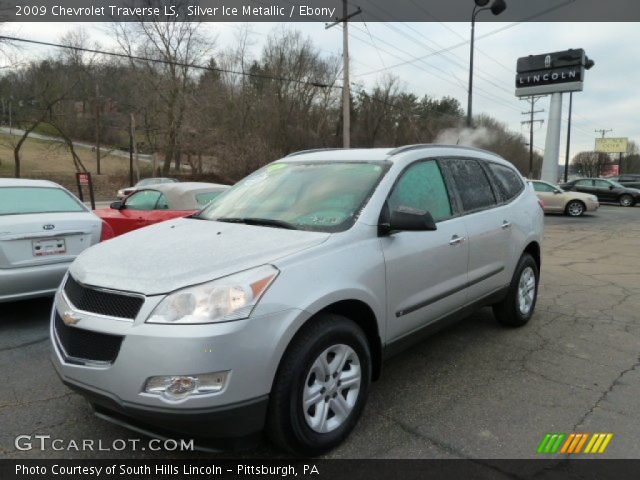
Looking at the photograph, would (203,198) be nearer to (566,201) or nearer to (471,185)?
(471,185)

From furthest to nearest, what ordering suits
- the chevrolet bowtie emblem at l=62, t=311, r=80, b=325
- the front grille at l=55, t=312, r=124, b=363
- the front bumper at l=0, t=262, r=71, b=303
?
the front bumper at l=0, t=262, r=71, b=303, the chevrolet bowtie emblem at l=62, t=311, r=80, b=325, the front grille at l=55, t=312, r=124, b=363

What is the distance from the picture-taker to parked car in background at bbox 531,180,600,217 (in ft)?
66.1

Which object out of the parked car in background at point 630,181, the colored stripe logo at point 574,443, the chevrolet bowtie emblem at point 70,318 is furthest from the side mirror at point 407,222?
the parked car in background at point 630,181

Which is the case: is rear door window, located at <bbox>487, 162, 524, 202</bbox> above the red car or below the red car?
above

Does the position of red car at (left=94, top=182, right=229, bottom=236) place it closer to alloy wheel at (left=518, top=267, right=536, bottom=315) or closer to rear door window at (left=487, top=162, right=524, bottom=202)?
rear door window at (left=487, top=162, right=524, bottom=202)

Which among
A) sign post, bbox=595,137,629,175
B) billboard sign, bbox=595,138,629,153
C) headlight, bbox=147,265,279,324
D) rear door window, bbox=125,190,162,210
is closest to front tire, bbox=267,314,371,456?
headlight, bbox=147,265,279,324

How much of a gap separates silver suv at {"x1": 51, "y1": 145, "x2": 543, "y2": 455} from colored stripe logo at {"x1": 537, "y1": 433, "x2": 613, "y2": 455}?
39.7 inches

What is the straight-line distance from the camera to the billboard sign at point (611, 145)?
90750 mm

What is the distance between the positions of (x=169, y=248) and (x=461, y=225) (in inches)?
87.0

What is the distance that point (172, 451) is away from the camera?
8.90 ft

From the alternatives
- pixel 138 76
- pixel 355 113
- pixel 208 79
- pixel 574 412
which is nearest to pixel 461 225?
pixel 574 412

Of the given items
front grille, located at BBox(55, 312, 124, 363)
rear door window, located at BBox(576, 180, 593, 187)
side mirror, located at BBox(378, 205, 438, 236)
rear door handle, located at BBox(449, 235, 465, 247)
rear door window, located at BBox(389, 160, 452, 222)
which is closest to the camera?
front grille, located at BBox(55, 312, 124, 363)

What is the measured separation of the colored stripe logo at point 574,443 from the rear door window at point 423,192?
160cm

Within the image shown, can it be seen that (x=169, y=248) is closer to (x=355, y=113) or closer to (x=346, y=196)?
(x=346, y=196)
